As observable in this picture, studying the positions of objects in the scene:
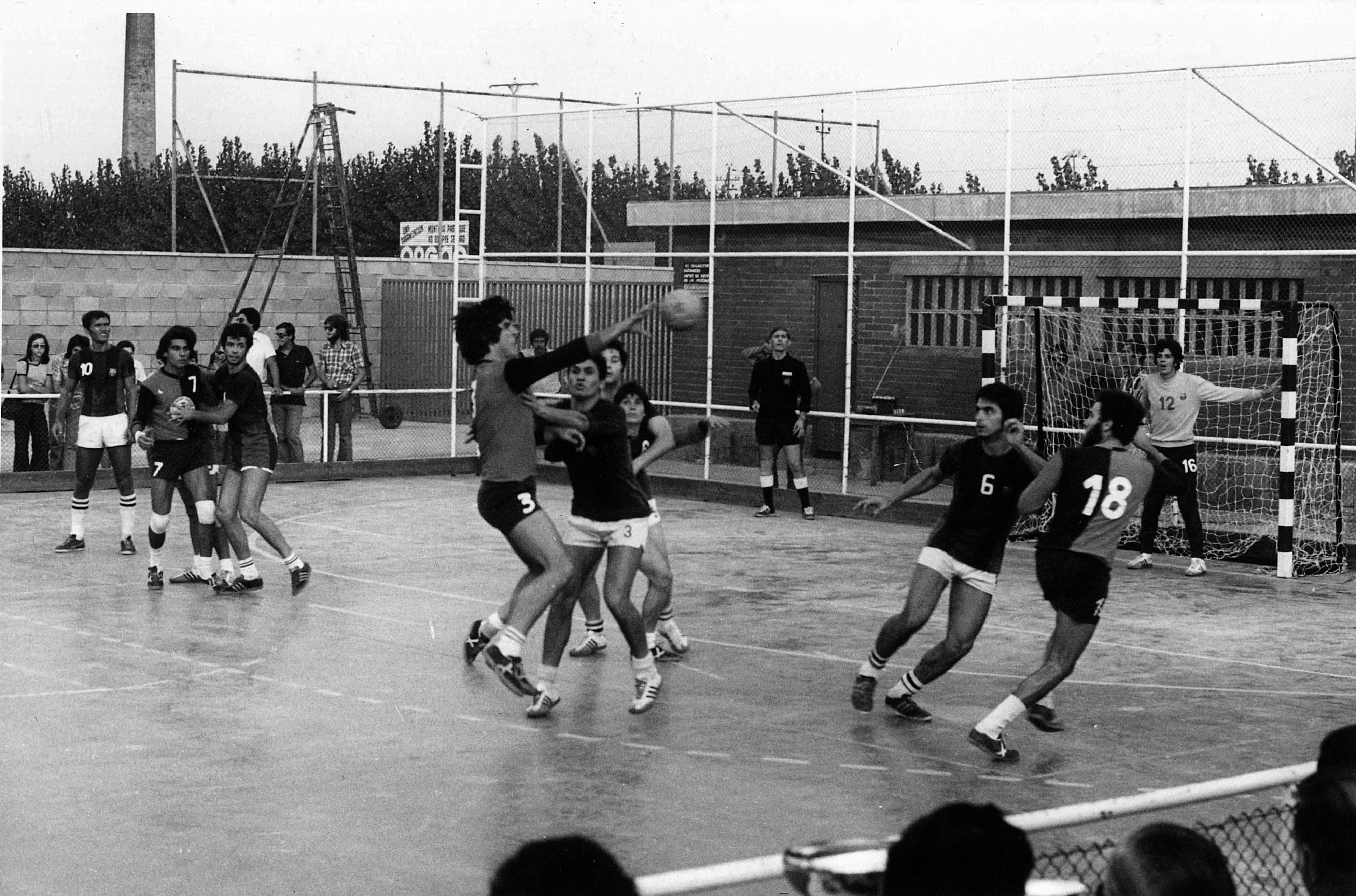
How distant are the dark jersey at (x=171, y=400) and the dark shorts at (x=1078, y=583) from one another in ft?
23.7

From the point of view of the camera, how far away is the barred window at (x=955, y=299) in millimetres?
21359

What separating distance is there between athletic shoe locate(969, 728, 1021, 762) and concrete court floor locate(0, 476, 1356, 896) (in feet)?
0.27

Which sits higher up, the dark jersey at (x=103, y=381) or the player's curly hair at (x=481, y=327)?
the player's curly hair at (x=481, y=327)

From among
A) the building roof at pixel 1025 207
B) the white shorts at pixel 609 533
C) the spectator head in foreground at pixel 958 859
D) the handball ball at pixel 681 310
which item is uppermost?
the building roof at pixel 1025 207

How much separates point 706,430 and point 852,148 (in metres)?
9.28

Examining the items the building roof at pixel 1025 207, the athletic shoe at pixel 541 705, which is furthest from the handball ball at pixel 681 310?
the building roof at pixel 1025 207

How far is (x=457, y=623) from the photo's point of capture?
12352mm

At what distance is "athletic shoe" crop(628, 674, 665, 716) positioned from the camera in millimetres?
9531

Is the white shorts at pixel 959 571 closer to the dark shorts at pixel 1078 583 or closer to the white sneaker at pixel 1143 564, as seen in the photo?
the dark shorts at pixel 1078 583

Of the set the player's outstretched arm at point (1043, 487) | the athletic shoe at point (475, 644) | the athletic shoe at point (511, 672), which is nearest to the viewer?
the player's outstretched arm at point (1043, 487)

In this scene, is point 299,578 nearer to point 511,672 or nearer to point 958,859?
point 511,672

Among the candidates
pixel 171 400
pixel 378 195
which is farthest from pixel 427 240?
pixel 171 400

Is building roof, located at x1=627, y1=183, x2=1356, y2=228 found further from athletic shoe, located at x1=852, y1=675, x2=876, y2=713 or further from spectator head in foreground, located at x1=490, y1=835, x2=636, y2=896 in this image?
spectator head in foreground, located at x1=490, y1=835, x2=636, y2=896

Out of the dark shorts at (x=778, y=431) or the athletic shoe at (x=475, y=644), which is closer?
the athletic shoe at (x=475, y=644)
